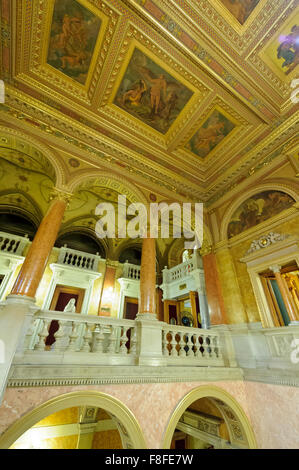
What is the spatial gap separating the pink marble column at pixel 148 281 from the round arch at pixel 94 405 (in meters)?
1.77

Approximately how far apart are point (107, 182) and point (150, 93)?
2.79 m

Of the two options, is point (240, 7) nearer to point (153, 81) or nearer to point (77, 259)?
point (153, 81)

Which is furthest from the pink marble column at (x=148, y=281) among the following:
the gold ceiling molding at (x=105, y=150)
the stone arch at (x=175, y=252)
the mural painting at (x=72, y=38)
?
the stone arch at (x=175, y=252)

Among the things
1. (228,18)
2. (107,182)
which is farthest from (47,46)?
(228,18)

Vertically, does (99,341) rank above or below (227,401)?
above

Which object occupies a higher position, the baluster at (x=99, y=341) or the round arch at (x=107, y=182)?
the round arch at (x=107, y=182)

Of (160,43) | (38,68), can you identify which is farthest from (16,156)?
(160,43)

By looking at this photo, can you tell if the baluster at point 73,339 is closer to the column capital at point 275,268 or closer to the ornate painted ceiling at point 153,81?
the ornate painted ceiling at point 153,81

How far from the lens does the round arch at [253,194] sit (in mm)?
5517

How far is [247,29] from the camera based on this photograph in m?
4.57

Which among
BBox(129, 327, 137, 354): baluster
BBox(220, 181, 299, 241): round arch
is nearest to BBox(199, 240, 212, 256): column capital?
BBox(220, 181, 299, 241): round arch

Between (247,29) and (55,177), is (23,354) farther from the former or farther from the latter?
(247,29)

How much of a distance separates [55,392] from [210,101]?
748 cm

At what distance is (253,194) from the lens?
6.54 metres
